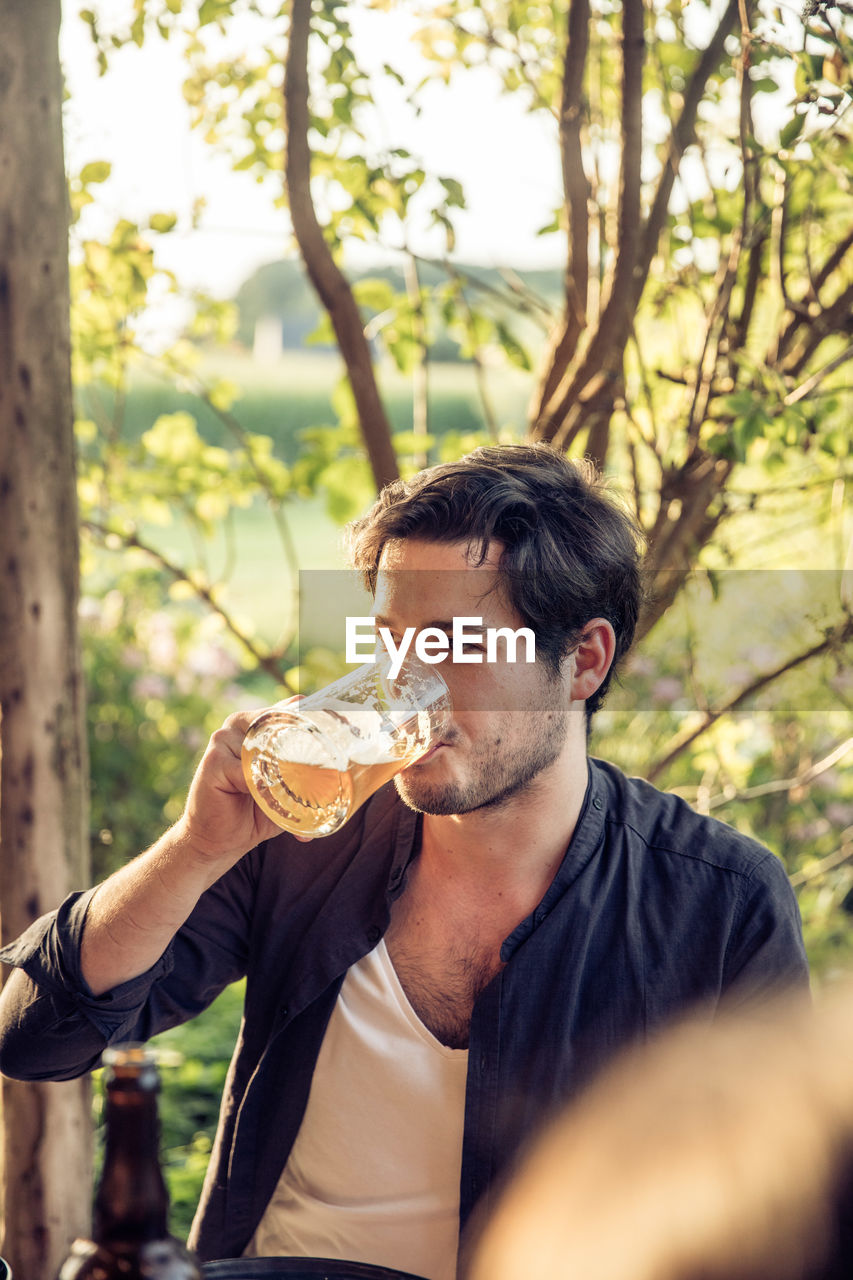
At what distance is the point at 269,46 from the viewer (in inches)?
85.7

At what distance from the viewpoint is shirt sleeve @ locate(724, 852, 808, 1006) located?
1350 millimetres

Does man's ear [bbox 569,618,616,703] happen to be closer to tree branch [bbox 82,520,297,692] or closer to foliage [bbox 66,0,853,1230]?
foliage [bbox 66,0,853,1230]

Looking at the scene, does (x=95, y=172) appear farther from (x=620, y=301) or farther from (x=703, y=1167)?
(x=703, y=1167)

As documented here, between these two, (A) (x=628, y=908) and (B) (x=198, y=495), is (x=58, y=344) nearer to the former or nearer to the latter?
(B) (x=198, y=495)

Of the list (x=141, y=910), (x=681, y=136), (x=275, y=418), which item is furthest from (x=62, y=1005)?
(x=275, y=418)

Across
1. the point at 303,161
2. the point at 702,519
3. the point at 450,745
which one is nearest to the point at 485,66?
the point at 303,161

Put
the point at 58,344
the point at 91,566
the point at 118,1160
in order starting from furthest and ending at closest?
the point at 91,566 < the point at 58,344 < the point at 118,1160

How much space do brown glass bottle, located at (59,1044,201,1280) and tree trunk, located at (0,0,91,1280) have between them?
4.01 ft

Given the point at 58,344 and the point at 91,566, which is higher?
the point at 58,344

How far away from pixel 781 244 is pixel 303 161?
816mm

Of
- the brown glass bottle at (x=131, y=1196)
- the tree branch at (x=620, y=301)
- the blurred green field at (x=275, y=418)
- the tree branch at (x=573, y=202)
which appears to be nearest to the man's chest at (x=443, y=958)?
the brown glass bottle at (x=131, y=1196)

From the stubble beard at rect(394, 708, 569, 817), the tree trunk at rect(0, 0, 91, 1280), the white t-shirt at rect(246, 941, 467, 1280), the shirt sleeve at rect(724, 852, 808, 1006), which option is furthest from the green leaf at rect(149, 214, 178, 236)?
the shirt sleeve at rect(724, 852, 808, 1006)

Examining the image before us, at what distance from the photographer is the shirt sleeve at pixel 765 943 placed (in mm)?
1350

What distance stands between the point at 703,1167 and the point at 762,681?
104 centimetres
